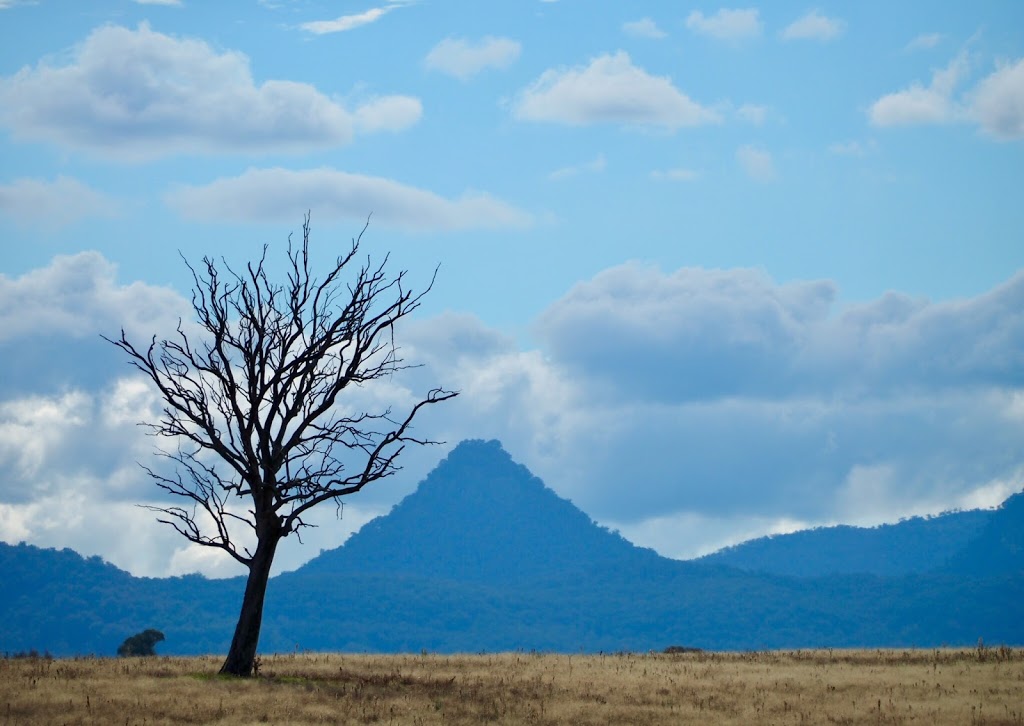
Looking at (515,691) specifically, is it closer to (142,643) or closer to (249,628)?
(249,628)

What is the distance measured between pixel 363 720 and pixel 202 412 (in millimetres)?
11181

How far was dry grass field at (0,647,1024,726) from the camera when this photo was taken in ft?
104

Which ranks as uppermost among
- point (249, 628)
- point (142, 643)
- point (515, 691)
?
point (142, 643)

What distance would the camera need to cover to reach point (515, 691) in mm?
35531

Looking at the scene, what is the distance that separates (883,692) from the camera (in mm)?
35375

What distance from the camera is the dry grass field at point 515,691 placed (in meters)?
31.7

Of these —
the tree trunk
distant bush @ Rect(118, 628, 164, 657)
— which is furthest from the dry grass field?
distant bush @ Rect(118, 628, 164, 657)

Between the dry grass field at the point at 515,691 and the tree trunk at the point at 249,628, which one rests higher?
the tree trunk at the point at 249,628

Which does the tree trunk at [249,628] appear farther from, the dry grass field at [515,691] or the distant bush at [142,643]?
the distant bush at [142,643]

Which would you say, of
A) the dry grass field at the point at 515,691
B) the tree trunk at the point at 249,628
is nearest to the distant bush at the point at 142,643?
the dry grass field at the point at 515,691

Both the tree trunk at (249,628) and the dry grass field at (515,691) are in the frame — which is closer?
the dry grass field at (515,691)

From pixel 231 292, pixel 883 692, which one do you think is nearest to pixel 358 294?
pixel 231 292

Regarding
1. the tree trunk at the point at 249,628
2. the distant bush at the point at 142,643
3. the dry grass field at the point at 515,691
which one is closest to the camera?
the dry grass field at the point at 515,691

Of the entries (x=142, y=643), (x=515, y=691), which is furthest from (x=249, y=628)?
(x=142, y=643)
